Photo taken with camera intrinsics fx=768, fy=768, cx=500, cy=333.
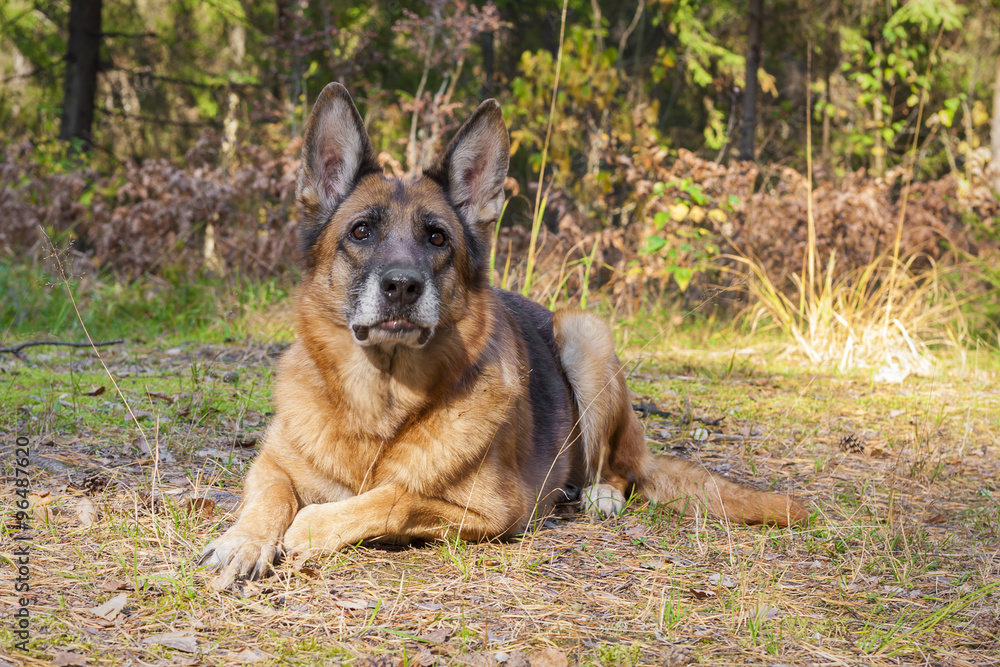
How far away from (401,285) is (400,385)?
45 cm

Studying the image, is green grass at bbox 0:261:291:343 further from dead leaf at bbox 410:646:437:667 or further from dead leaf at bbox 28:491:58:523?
dead leaf at bbox 410:646:437:667

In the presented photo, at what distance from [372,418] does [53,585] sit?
1.19 meters

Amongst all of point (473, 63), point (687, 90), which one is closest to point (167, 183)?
point (473, 63)

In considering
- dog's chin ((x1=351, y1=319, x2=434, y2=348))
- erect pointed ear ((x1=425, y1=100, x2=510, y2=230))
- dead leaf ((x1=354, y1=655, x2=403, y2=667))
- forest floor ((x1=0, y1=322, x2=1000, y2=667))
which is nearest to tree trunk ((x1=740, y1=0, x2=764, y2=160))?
forest floor ((x1=0, y1=322, x2=1000, y2=667))

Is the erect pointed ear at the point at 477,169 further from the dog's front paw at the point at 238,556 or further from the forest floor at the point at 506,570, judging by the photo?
the dog's front paw at the point at 238,556

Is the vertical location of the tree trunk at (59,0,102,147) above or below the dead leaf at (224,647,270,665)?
above

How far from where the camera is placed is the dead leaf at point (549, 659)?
2172 mm

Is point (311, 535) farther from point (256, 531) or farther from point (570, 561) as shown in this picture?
point (570, 561)

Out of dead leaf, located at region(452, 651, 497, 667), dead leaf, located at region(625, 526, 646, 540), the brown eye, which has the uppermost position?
the brown eye

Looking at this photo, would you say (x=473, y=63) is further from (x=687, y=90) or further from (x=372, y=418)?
(x=372, y=418)

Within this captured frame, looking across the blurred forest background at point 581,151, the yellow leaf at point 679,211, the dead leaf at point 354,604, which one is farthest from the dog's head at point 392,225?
the yellow leaf at point 679,211

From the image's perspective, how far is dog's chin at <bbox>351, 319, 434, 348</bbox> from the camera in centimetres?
297

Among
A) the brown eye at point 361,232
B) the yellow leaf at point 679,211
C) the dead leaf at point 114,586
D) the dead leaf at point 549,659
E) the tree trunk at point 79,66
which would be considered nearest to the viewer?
the dead leaf at point 549,659

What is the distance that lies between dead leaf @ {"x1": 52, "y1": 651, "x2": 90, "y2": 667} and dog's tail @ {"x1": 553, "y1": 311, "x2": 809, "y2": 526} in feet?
8.18
